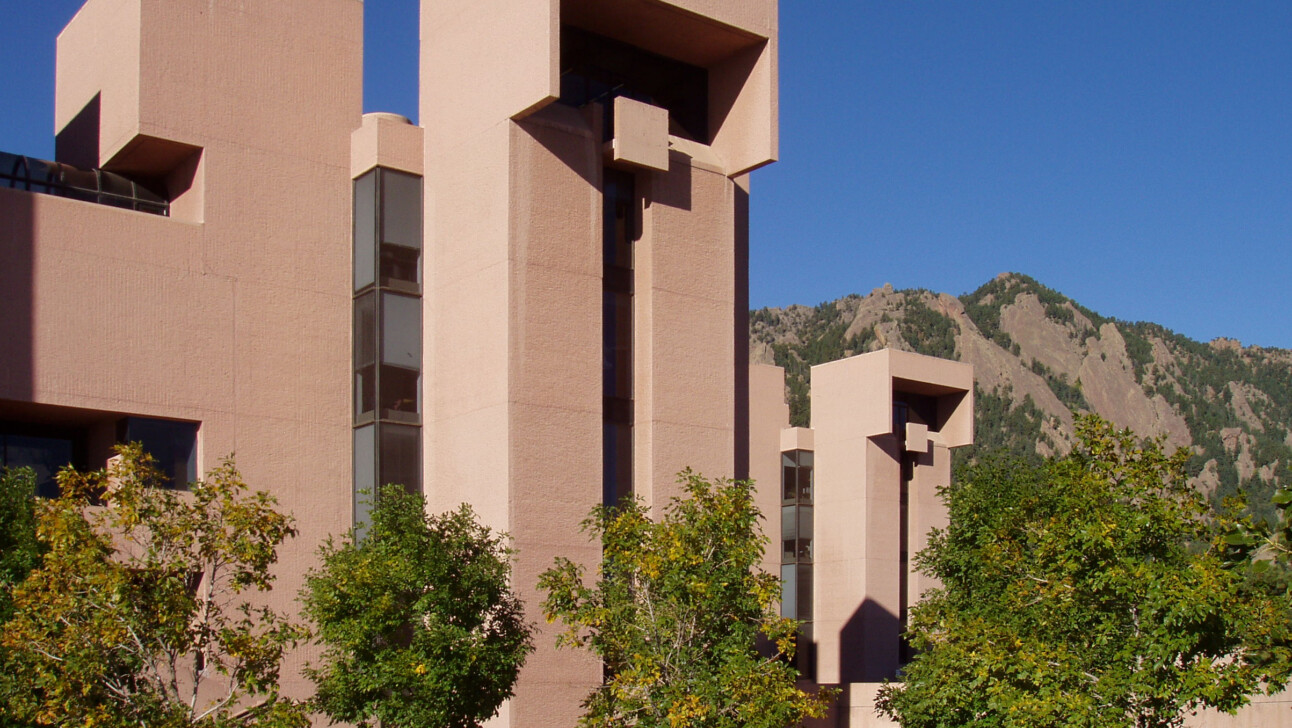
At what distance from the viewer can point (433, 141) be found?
36.0 meters

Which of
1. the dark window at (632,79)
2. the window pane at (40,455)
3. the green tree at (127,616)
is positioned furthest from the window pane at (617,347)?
the window pane at (40,455)

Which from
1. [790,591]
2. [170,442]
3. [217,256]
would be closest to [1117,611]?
[170,442]

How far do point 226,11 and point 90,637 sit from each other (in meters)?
18.6

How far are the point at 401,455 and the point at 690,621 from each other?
10798 millimetres

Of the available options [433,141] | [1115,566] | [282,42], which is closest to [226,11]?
[282,42]

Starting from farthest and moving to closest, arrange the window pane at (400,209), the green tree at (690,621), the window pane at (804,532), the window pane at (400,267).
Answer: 1. the window pane at (804,532)
2. the window pane at (400,209)
3. the window pane at (400,267)
4. the green tree at (690,621)

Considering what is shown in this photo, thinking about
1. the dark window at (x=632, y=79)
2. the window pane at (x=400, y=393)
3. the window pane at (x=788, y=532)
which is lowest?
the window pane at (x=788, y=532)

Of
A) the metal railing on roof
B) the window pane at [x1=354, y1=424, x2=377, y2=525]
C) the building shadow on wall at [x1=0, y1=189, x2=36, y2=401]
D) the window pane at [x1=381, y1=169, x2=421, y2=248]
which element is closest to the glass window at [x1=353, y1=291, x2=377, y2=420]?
the window pane at [x1=354, y1=424, x2=377, y2=525]

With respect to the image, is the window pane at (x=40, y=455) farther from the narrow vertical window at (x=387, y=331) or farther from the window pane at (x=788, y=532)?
the window pane at (x=788, y=532)

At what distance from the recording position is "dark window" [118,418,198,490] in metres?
32.4

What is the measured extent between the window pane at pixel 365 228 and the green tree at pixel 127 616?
1263 cm

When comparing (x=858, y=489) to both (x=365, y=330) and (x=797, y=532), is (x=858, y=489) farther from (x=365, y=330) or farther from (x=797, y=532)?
(x=365, y=330)

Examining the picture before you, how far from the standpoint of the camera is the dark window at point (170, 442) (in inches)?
1275

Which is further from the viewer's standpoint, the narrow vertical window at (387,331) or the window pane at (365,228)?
the window pane at (365,228)
